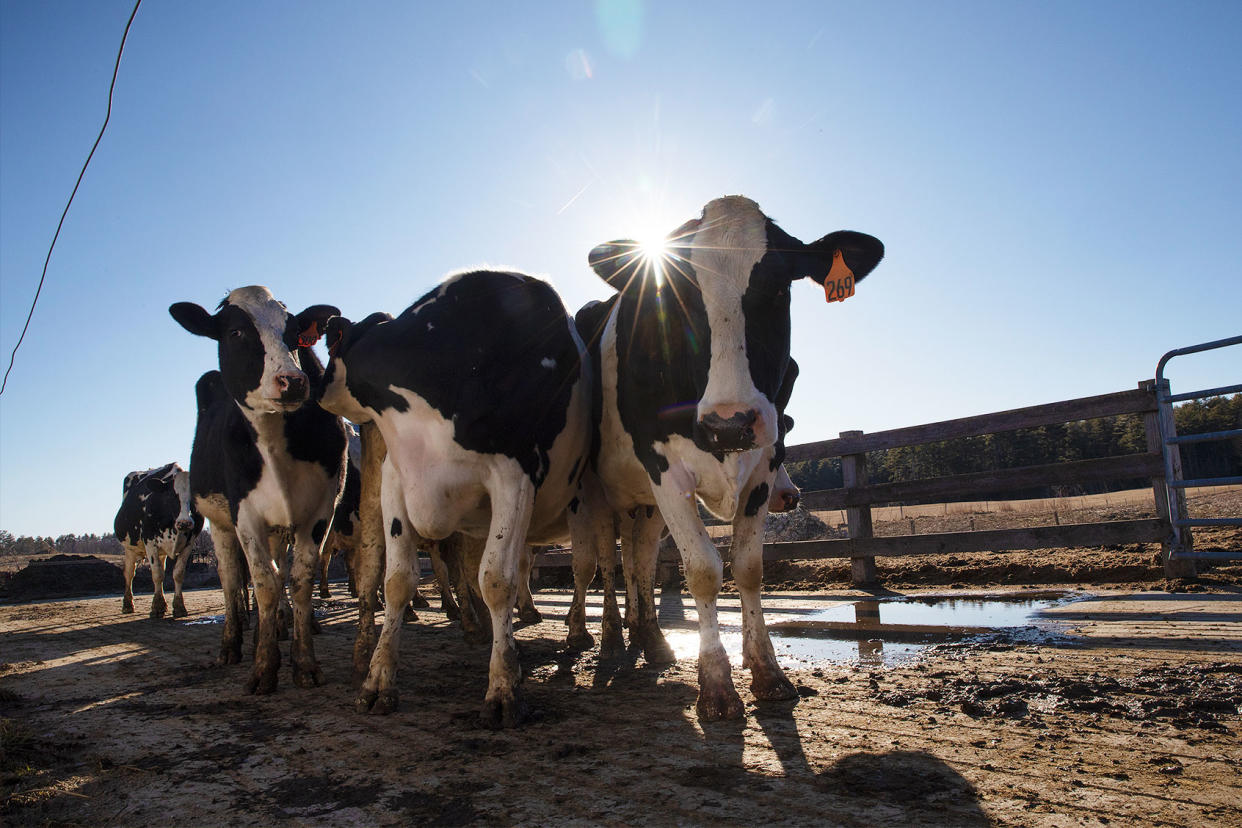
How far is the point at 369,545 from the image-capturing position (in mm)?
4688

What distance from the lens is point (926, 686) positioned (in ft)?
11.5

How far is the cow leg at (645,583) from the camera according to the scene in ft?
17.7

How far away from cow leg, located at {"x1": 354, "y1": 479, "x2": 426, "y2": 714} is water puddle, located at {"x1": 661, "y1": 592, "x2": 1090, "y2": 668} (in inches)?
75.9

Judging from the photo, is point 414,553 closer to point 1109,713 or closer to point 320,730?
point 320,730

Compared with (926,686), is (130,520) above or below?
above

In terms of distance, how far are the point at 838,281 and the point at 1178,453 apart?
478 centimetres

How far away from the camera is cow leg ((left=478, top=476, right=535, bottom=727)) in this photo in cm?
337

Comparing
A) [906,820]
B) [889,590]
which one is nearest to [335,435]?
[906,820]

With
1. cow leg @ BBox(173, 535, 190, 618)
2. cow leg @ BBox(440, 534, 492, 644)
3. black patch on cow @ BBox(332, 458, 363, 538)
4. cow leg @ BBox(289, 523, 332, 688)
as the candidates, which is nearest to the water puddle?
cow leg @ BBox(440, 534, 492, 644)

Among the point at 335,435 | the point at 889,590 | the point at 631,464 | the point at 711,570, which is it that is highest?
the point at 335,435

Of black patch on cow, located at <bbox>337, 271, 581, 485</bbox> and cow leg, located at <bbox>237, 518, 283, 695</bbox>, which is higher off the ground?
black patch on cow, located at <bbox>337, 271, 581, 485</bbox>

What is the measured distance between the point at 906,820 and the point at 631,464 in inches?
117

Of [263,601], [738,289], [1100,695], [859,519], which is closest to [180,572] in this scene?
[263,601]

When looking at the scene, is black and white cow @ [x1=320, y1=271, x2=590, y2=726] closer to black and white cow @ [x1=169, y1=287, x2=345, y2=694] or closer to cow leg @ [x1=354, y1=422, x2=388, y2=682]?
cow leg @ [x1=354, y1=422, x2=388, y2=682]
